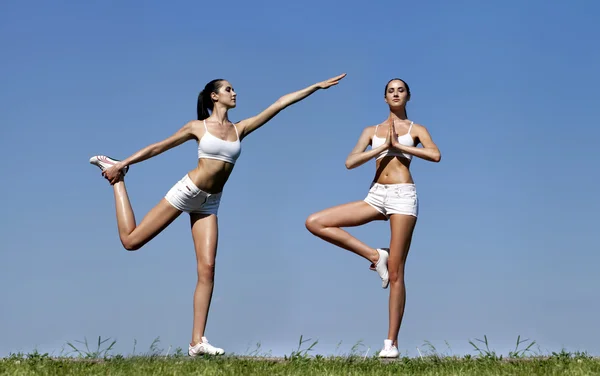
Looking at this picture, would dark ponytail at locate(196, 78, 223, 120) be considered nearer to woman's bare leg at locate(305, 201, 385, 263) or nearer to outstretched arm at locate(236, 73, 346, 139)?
outstretched arm at locate(236, 73, 346, 139)

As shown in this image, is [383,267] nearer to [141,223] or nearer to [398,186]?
[398,186]

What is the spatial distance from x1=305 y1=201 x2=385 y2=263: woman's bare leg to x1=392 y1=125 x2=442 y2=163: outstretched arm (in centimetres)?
97

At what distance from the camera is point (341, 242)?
10727mm

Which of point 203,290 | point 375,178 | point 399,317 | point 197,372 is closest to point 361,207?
→ point 375,178

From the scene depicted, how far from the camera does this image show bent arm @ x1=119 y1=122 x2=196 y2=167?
10758 millimetres

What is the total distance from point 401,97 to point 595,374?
456cm

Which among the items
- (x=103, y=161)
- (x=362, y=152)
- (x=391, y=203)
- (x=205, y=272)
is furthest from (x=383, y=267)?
(x=103, y=161)

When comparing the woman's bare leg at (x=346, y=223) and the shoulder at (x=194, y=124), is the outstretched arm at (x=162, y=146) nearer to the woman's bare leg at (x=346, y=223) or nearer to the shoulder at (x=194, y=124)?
the shoulder at (x=194, y=124)

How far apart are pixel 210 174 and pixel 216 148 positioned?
0.37 metres

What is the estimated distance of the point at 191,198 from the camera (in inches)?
413

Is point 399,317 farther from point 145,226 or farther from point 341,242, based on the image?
point 145,226

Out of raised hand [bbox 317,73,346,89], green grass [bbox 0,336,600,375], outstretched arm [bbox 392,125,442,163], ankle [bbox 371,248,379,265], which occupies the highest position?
raised hand [bbox 317,73,346,89]

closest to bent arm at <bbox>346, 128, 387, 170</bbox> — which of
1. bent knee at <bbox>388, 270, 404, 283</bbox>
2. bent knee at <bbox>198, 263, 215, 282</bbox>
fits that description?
bent knee at <bbox>388, 270, 404, 283</bbox>

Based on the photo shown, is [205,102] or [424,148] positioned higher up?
[205,102]
